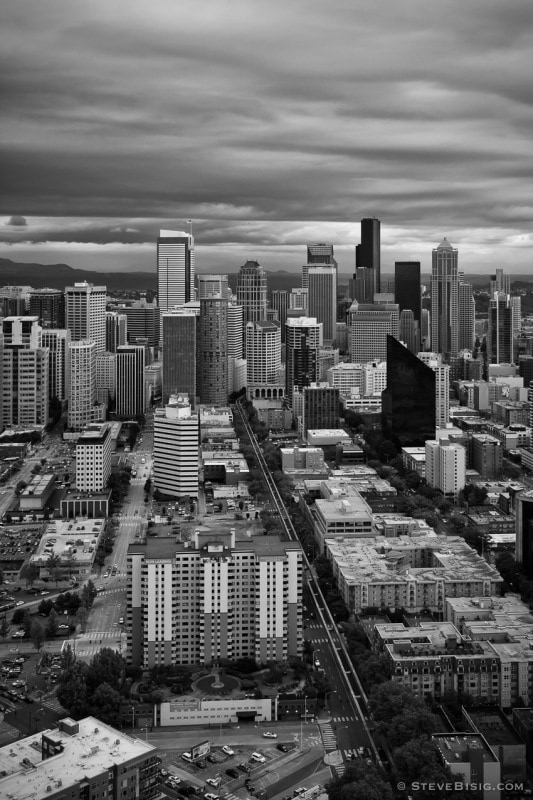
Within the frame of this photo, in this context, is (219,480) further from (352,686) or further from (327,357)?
(327,357)

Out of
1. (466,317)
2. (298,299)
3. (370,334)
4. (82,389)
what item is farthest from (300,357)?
(466,317)

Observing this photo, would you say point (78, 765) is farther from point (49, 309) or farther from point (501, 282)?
point (501, 282)

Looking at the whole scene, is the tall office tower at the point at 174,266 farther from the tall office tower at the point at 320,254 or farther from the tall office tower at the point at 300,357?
the tall office tower at the point at 300,357

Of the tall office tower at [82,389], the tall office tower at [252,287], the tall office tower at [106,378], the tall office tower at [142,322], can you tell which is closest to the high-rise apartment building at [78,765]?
the tall office tower at [82,389]

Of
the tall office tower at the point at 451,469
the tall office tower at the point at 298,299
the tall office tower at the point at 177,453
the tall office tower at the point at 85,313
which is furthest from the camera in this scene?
the tall office tower at the point at 298,299

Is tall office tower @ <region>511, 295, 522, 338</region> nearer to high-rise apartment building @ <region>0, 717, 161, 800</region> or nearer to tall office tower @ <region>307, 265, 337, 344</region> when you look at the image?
tall office tower @ <region>307, 265, 337, 344</region>

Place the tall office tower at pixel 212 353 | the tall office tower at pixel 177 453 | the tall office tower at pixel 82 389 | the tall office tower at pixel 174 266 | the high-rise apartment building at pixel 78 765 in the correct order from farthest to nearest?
the tall office tower at pixel 174 266
the tall office tower at pixel 212 353
the tall office tower at pixel 82 389
the tall office tower at pixel 177 453
the high-rise apartment building at pixel 78 765
